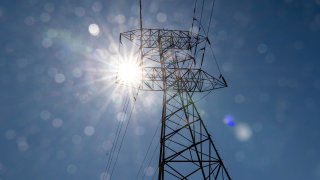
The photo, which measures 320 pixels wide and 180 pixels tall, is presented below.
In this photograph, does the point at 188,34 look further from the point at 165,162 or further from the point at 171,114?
the point at 165,162

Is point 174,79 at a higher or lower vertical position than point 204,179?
higher

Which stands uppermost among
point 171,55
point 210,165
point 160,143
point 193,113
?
point 171,55

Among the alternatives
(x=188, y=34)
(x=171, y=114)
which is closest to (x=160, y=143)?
(x=171, y=114)

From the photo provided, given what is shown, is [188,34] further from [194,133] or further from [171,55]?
[194,133]

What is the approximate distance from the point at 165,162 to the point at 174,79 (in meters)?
4.98

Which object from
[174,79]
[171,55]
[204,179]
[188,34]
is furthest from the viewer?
[188,34]

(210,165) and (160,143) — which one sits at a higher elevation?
(160,143)

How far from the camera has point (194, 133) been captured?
1339 centimetres

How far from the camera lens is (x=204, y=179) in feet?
38.3

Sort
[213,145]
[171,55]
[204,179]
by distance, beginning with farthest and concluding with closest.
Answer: [171,55] < [213,145] < [204,179]

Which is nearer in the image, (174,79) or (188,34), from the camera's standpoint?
(174,79)

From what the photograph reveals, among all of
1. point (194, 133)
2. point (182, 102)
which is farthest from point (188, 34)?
point (194, 133)

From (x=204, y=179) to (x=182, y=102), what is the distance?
4.07 meters

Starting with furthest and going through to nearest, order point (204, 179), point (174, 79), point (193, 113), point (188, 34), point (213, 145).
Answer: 1. point (188, 34)
2. point (174, 79)
3. point (193, 113)
4. point (213, 145)
5. point (204, 179)
